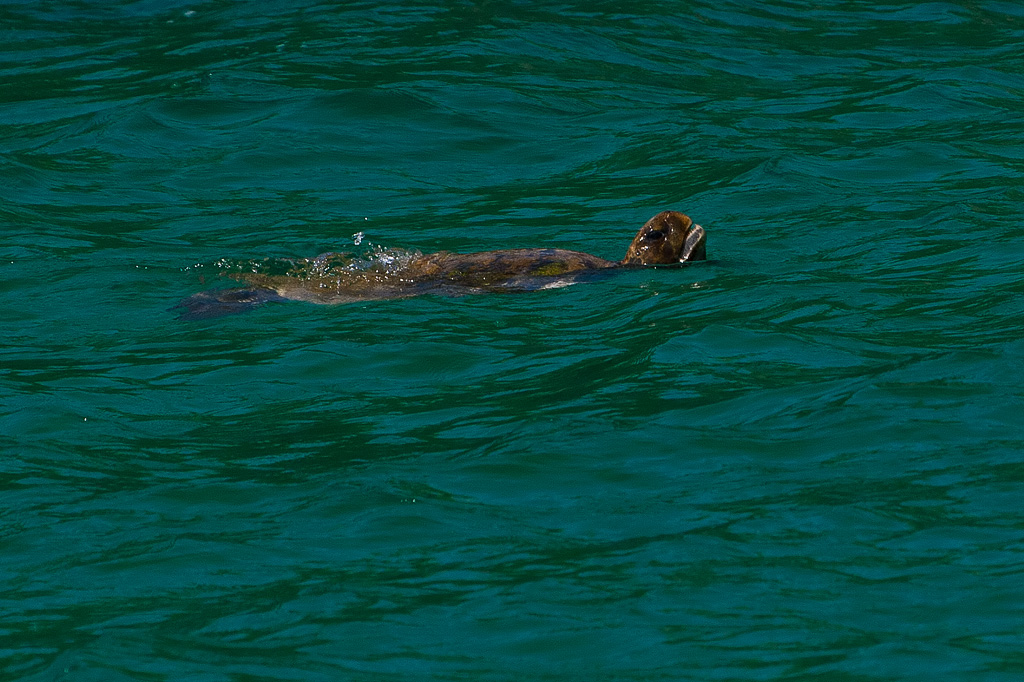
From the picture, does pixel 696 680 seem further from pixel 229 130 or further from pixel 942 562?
pixel 229 130

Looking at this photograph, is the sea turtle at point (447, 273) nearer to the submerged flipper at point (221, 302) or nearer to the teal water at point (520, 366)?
the submerged flipper at point (221, 302)

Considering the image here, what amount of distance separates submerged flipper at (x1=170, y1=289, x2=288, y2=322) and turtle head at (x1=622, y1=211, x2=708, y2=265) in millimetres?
2049

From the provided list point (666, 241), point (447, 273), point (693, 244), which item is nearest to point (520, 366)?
point (447, 273)

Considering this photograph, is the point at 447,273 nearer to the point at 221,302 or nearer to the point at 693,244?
the point at 221,302

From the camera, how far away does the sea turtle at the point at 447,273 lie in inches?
339

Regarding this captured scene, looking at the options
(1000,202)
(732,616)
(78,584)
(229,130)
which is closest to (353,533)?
(78,584)

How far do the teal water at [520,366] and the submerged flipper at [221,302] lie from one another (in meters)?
0.14

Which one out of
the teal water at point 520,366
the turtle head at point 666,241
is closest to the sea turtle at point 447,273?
the turtle head at point 666,241

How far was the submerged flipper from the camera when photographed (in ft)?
27.3

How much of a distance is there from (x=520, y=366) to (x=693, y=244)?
5.90 feet

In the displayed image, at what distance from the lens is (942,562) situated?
17.5 ft

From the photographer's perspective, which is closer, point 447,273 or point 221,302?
point 221,302

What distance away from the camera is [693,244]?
8.95 m

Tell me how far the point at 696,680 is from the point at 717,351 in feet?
10.3
